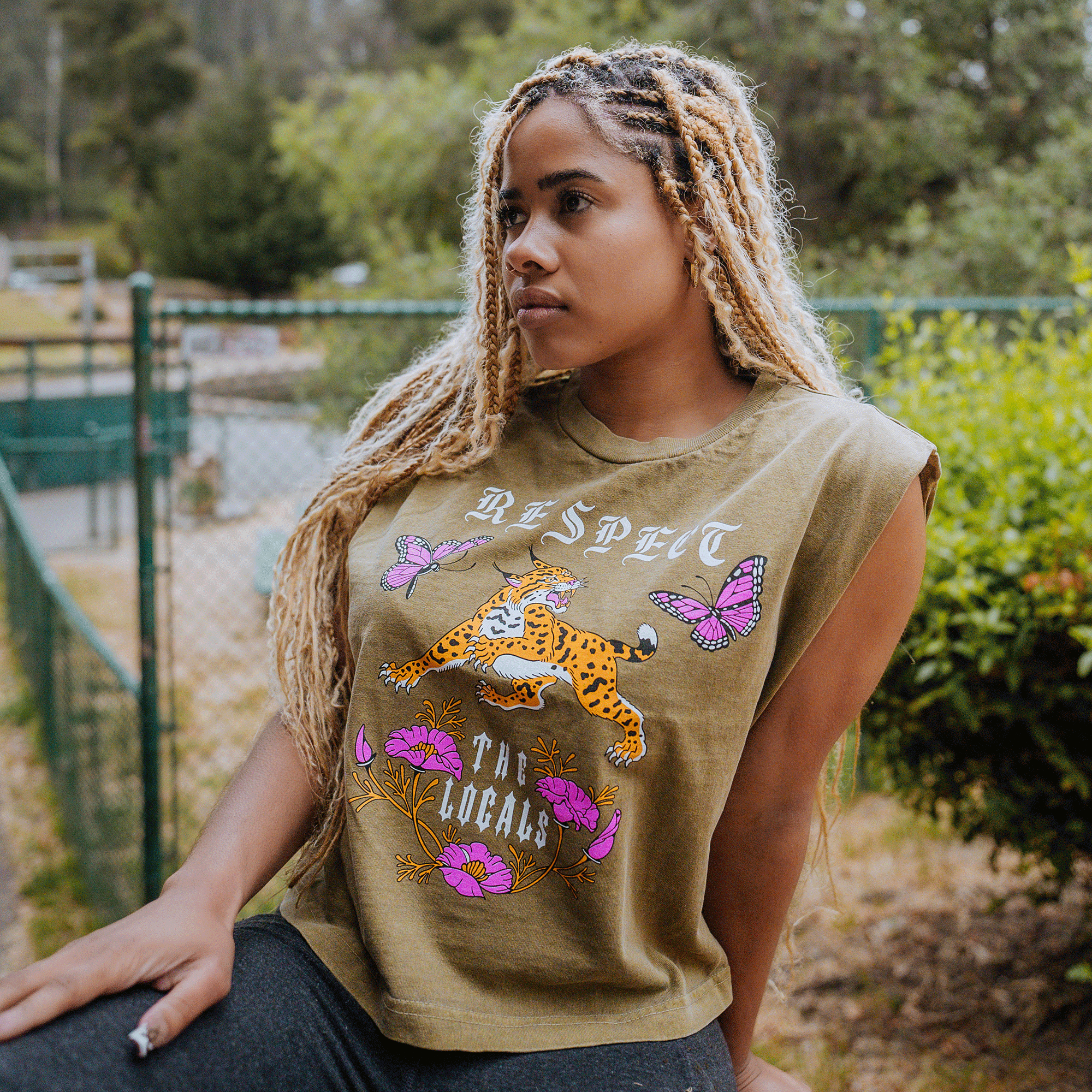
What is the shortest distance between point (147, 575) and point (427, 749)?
7.04 feet

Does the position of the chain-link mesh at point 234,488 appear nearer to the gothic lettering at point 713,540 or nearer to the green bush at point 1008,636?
the green bush at point 1008,636

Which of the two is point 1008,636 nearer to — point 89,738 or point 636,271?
point 636,271

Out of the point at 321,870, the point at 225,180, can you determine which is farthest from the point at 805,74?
the point at 225,180

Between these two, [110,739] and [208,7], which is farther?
[208,7]

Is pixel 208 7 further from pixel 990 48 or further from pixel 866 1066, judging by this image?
pixel 866 1066

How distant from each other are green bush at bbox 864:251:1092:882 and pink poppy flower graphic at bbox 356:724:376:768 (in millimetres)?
1555

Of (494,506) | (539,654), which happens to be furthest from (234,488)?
(539,654)

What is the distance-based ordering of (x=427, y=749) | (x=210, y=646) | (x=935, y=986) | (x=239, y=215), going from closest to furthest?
(x=427, y=749) < (x=935, y=986) < (x=210, y=646) < (x=239, y=215)

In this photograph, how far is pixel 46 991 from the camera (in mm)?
1137

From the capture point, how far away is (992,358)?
3350mm

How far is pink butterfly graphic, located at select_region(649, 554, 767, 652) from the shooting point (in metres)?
1.28

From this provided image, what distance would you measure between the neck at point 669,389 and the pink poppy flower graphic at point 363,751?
1.75 feet

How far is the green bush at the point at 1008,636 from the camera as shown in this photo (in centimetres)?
250

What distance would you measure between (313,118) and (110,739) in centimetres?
910
